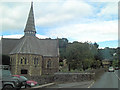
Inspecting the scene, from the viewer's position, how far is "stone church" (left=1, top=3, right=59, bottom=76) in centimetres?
4294

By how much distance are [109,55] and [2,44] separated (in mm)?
92180

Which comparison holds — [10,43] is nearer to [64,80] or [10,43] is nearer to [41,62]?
[41,62]

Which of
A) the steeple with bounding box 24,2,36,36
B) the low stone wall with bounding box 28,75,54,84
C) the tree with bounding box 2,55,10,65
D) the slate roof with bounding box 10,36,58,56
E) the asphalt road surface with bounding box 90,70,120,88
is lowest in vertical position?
the low stone wall with bounding box 28,75,54,84

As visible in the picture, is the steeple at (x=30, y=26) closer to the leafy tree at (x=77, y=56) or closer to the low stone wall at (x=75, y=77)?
the leafy tree at (x=77, y=56)

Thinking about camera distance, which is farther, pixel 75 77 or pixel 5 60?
pixel 5 60

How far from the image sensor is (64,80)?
26.6 m

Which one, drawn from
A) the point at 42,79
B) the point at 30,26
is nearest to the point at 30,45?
the point at 30,26

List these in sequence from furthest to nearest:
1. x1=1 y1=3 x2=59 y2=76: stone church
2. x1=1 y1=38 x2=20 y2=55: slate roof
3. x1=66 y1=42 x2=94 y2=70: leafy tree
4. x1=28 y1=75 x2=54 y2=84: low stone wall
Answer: x1=1 y1=38 x2=20 y2=55: slate roof → x1=1 y1=3 x2=59 y2=76: stone church → x1=66 y1=42 x2=94 y2=70: leafy tree → x1=28 y1=75 x2=54 y2=84: low stone wall

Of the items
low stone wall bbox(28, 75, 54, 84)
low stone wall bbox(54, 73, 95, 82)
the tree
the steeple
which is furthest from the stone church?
low stone wall bbox(54, 73, 95, 82)

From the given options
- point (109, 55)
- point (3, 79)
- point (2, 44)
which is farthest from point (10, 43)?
point (109, 55)

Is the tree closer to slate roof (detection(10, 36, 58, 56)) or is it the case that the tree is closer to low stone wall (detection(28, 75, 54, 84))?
slate roof (detection(10, 36, 58, 56))

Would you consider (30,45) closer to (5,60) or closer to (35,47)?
(35,47)

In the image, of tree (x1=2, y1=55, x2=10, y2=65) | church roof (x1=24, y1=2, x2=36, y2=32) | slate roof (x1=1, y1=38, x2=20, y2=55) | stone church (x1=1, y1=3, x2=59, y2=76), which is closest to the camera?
stone church (x1=1, y1=3, x2=59, y2=76)

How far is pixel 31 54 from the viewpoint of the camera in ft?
143
